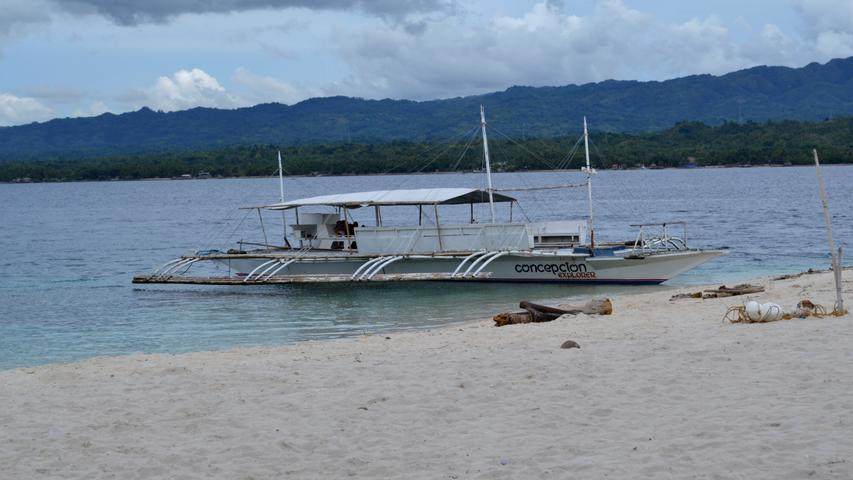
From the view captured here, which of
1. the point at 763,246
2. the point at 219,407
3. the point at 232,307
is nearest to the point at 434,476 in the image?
the point at 219,407

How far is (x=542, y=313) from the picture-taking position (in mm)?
18109

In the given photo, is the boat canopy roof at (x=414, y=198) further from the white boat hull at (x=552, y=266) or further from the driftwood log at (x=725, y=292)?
the driftwood log at (x=725, y=292)

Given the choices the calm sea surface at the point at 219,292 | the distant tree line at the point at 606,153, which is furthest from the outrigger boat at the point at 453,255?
the distant tree line at the point at 606,153

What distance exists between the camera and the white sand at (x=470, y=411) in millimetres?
8414

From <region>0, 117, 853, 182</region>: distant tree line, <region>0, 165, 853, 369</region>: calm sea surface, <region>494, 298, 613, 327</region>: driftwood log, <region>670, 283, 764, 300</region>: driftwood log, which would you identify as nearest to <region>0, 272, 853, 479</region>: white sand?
<region>494, 298, 613, 327</region>: driftwood log

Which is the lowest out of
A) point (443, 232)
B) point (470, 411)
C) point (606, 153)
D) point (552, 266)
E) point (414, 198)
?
point (470, 411)

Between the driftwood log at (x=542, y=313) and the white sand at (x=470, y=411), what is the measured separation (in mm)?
3112

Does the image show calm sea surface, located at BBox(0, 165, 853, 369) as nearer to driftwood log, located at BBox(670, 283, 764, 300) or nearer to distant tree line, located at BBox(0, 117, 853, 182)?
driftwood log, located at BBox(670, 283, 764, 300)

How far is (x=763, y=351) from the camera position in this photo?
1224 cm

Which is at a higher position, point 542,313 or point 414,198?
point 414,198

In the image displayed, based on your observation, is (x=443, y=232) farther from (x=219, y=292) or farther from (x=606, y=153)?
(x=606, y=153)

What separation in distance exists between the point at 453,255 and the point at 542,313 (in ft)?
33.0

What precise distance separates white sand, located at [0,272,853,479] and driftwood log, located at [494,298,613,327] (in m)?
3.11

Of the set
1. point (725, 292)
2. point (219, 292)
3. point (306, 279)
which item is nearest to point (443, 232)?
point (306, 279)
